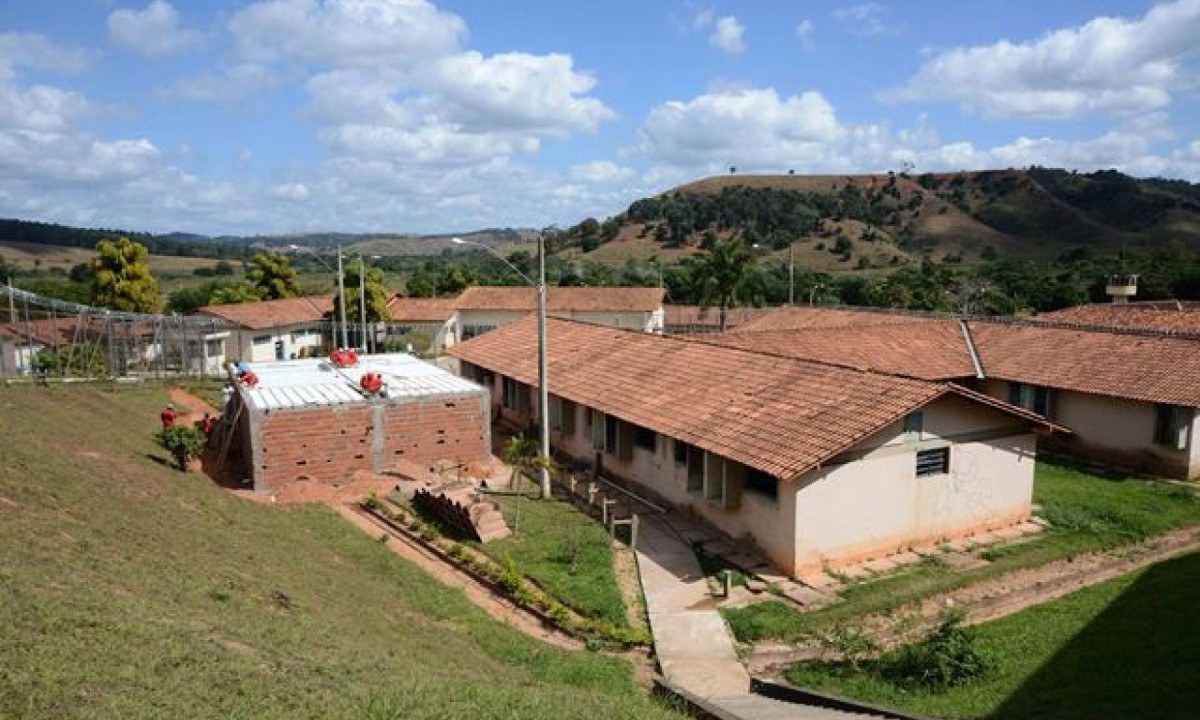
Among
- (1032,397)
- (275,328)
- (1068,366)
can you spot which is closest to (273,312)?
(275,328)

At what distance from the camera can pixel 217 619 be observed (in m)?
9.65

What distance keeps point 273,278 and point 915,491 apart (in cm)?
5274

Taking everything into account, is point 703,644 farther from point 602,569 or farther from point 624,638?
point 602,569

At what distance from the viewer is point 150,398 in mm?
30594

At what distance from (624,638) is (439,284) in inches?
2424

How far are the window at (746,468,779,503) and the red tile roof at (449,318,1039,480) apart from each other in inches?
31.3

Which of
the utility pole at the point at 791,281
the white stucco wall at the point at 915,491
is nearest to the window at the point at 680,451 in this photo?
the white stucco wall at the point at 915,491

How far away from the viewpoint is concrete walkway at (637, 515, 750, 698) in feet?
40.7

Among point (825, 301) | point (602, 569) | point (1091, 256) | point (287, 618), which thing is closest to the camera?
point (287, 618)

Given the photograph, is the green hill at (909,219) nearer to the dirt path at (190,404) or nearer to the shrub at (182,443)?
the dirt path at (190,404)

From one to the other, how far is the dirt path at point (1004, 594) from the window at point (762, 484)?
3145mm

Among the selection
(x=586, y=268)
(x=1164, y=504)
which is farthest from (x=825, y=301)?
(x=1164, y=504)

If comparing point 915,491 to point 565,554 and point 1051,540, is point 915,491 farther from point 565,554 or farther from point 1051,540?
point 565,554

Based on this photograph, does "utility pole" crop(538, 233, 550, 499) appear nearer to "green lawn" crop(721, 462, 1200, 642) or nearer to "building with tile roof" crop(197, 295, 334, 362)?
"green lawn" crop(721, 462, 1200, 642)
